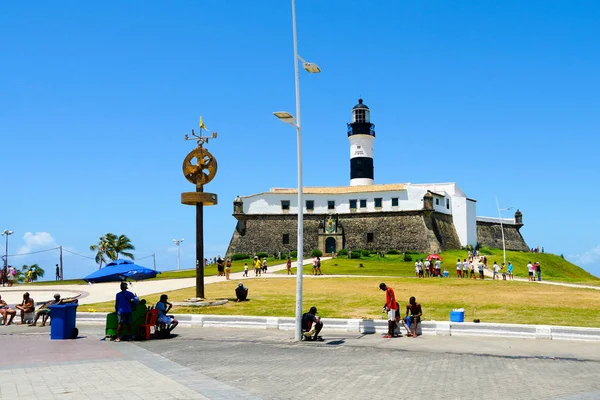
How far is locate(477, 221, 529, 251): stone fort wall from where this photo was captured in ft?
252

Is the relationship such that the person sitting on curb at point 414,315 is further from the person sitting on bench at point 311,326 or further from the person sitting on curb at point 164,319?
the person sitting on curb at point 164,319

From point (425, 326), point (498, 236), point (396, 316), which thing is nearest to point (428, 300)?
point (425, 326)

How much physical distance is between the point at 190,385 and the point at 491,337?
9392 millimetres

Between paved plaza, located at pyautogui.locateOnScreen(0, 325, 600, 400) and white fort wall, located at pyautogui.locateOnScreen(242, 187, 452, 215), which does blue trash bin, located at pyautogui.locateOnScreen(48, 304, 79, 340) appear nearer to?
paved plaza, located at pyautogui.locateOnScreen(0, 325, 600, 400)

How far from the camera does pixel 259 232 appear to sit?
7162 cm

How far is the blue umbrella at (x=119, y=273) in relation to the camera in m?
21.7

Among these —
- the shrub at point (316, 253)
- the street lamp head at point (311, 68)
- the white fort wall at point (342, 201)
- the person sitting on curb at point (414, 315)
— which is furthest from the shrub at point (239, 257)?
the street lamp head at point (311, 68)

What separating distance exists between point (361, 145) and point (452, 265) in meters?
25.8

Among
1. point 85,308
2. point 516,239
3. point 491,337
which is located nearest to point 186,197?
point 85,308

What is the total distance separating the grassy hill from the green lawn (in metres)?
12.0

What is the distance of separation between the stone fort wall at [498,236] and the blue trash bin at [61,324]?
6648 centimetres

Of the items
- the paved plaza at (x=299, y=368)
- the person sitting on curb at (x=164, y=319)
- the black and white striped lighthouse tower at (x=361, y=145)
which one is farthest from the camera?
the black and white striped lighthouse tower at (x=361, y=145)

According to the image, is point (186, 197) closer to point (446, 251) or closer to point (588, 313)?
point (588, 313)

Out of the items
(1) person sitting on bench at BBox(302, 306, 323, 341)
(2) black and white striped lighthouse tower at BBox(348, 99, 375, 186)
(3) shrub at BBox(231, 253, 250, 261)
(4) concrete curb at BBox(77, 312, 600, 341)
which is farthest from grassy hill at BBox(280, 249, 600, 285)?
(1) person sitting on bench at BBox(302, 306, 323, 341)
